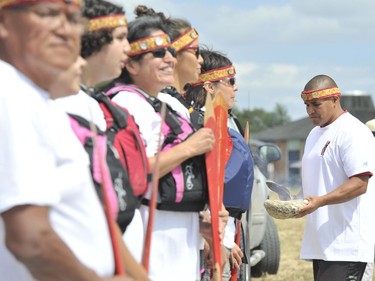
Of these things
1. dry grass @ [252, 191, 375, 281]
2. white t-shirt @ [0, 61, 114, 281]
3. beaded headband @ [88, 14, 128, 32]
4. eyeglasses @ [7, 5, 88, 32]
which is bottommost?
dry grass @ [252, 191, 375, 281]

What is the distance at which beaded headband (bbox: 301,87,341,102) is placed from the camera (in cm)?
598

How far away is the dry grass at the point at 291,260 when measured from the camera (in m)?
9.51

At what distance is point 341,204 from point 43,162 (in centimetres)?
416

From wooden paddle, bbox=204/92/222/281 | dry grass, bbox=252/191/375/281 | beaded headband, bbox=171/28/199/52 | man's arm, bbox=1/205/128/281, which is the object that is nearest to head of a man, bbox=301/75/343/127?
beaded headband, bbox=171/28/199/52

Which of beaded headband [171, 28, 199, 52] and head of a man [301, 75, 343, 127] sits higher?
beaded headband [171, 28, 199, 52]

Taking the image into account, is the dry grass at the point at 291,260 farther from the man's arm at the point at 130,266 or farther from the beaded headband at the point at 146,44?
the man's arm at the point at 130,266

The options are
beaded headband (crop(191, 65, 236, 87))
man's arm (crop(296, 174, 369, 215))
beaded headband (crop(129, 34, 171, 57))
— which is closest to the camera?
beaded headband (crop(129, 34, 171, 57))

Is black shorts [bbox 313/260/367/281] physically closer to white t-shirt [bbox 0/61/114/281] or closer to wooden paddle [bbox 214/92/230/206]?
wooden paddle [bbox 214/92/230/206]

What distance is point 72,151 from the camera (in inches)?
79.6

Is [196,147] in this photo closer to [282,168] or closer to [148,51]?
[148,51]

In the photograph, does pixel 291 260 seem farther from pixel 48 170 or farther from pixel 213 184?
pixel 48 170

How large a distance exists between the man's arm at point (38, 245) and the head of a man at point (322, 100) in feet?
14.0

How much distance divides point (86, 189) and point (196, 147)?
1450mm

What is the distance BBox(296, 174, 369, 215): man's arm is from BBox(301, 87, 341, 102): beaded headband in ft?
2.28
